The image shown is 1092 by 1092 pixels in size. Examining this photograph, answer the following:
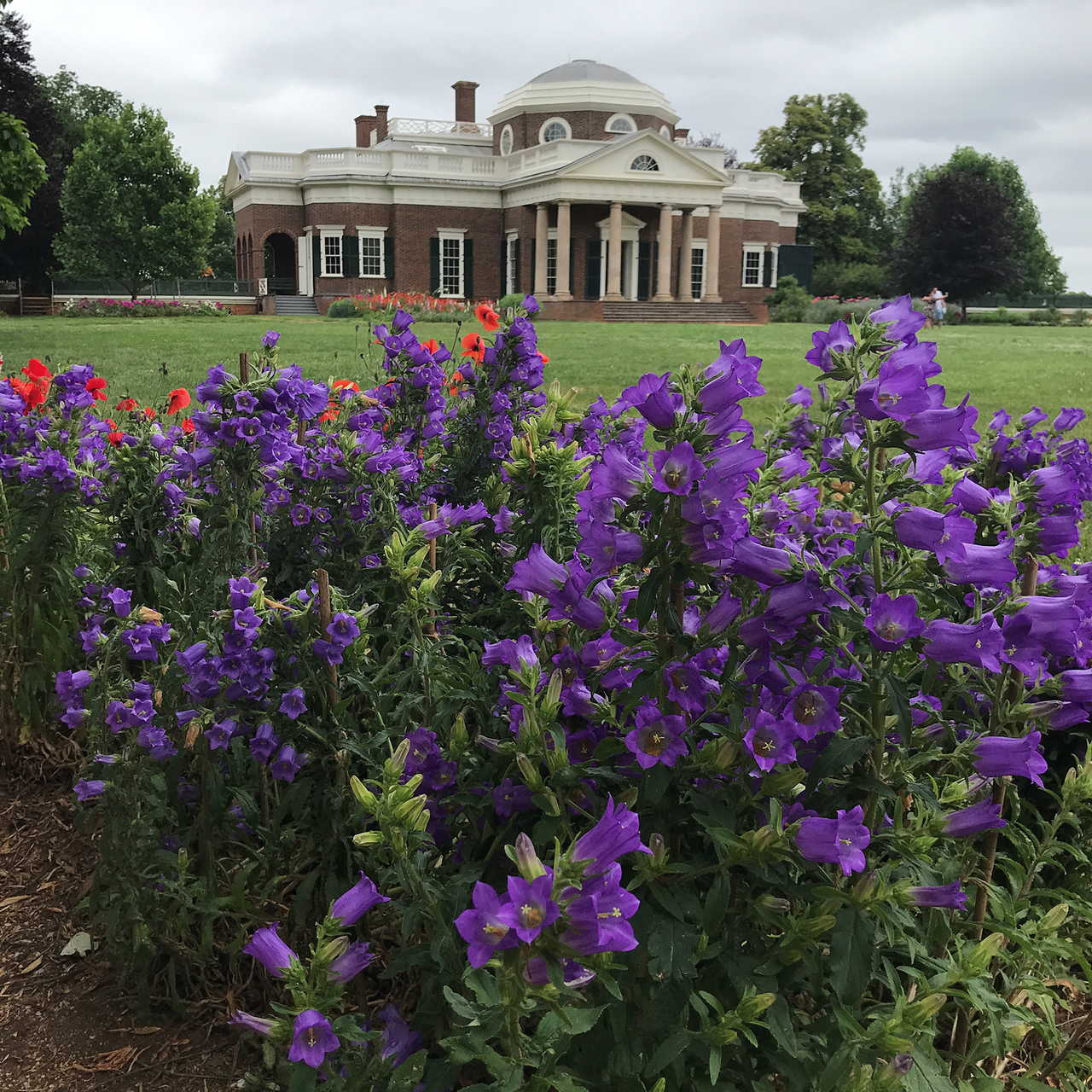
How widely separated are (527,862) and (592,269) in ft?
127

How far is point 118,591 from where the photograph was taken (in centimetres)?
271

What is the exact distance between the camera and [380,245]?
38375 mm

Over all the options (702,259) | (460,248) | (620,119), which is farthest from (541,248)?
(620,119)

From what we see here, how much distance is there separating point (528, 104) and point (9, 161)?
28398 mm

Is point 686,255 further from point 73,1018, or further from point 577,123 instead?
point 73,1018

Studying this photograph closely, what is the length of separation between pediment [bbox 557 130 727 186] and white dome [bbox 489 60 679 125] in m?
6.18

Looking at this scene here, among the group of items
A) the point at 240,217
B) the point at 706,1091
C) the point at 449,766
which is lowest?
the point at 706,1091

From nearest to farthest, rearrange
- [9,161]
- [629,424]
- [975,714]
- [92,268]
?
[975,714], [629,424], [9,161], [92,268]

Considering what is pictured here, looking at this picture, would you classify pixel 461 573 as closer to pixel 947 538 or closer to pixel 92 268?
pixel 947 538

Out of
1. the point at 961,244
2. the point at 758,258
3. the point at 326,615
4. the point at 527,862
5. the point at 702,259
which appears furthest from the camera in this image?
the point at 961,244

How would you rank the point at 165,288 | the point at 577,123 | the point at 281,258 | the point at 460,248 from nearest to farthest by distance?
the point at 460,248 < the point at 165,288 < the point at 577,123 < the point at 281,258

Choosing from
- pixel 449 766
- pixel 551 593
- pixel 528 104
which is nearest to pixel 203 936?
pixel 449 766

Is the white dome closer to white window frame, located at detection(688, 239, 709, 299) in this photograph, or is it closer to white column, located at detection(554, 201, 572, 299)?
white window frame, located at detection(688, 239, 709, 299)

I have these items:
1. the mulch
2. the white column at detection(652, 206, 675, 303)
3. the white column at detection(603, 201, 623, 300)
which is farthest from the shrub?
the white column at detection(652, 206, 675, 303)
